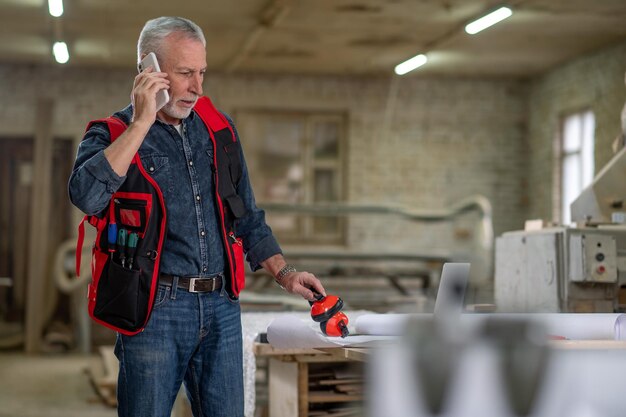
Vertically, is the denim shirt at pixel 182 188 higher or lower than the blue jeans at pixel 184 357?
higher

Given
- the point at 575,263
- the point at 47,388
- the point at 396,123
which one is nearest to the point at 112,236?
the point at 575,263

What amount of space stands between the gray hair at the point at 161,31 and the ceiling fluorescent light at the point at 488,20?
6555mm

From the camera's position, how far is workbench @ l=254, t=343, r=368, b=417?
142 inches

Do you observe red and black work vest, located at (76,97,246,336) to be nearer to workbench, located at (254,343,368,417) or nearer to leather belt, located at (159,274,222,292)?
leather belt, located at (159,274,222,292)

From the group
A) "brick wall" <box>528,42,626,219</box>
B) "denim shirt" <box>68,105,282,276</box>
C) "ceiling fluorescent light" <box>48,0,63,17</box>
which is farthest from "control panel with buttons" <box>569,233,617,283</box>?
"brick wall" <box>528,42,626,219</box>

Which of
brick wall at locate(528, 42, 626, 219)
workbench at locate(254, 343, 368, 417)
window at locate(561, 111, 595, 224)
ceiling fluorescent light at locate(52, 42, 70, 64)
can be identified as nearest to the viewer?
workbench at locate(254, 343, 368, 417)

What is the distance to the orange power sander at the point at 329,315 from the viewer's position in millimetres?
2426

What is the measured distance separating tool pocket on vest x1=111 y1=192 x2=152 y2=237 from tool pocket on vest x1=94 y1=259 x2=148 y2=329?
0.10m

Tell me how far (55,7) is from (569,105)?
589 cm

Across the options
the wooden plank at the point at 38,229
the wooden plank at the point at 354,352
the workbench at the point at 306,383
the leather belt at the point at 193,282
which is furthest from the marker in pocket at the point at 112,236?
the wooden plank at the point at 38,229

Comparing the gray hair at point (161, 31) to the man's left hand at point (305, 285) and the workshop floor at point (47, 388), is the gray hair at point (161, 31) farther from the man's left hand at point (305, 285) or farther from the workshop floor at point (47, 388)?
the workshop floor at point (47, 388)

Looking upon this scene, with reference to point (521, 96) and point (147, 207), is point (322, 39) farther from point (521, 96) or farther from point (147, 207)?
point (147, 207)

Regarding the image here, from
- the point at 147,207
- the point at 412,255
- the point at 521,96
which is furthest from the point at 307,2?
the point at 147,207

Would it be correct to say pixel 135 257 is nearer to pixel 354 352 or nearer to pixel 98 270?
pixel 98 270
